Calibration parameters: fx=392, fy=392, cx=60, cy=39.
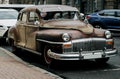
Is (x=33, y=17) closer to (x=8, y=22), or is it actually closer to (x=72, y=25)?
(x=72, y=25)

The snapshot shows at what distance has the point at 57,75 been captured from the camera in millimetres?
9789

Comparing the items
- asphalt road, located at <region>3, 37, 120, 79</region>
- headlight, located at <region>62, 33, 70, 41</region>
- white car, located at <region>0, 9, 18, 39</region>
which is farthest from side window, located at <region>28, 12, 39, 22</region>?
white car, located at <region>0, 9, 18, 39</region>

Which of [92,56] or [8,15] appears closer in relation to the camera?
[92,56]

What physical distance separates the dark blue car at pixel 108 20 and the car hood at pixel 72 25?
11.9 m

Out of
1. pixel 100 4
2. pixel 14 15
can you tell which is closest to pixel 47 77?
pixel 14 15

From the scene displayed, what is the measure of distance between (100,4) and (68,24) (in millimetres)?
25522

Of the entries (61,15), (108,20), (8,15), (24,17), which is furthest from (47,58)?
(108,20)

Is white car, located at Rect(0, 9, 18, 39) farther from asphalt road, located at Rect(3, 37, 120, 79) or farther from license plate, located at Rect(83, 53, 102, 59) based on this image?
license plate, located at Rect(83, 53, 102, 59)

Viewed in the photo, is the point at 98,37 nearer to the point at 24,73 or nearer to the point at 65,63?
the point at 65,63

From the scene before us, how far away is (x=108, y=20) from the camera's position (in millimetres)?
24016

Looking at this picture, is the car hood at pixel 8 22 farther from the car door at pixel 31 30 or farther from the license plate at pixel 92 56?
the license plate at pixel 92 56

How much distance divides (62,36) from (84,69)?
1.12 metres

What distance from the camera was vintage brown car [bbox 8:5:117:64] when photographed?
10.5 meters

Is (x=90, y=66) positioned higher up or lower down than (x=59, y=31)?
lower down
